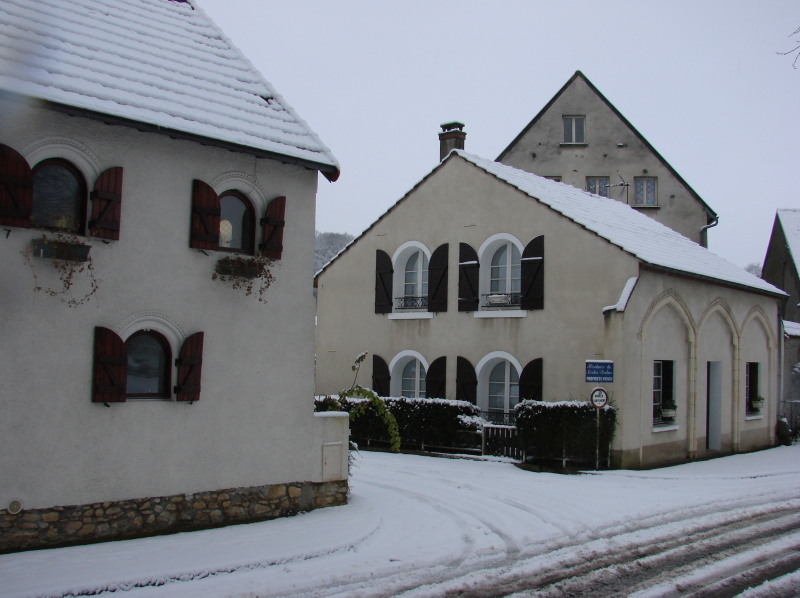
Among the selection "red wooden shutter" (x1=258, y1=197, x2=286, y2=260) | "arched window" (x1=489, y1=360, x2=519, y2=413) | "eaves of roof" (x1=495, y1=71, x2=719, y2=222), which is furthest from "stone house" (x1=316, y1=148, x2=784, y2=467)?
"red wooden shutter" (x1=258, y1=197, x2=286, y2=260)

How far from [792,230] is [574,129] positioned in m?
13.9

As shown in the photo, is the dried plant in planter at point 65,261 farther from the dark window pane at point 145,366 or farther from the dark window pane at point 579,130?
the dark window pane at point 579,130

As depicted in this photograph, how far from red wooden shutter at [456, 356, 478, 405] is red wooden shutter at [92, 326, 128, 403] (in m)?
11.9

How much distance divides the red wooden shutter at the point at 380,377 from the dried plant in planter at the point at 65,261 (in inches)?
528

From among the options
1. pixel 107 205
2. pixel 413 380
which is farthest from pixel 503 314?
pixel 107 205

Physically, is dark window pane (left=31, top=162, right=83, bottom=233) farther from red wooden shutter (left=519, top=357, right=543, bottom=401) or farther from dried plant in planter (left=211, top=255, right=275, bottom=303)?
red wooden shutter (left=519, top=357, right=543, bottom=401)

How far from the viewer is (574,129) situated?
A: 103ft

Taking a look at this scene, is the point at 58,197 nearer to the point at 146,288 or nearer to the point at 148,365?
the point at 146,288

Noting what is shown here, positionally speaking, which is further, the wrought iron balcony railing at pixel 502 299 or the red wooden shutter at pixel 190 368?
the wrought iron balcony railing at pixel 502 299

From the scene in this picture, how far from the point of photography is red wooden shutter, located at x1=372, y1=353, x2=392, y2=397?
2183 centimetres

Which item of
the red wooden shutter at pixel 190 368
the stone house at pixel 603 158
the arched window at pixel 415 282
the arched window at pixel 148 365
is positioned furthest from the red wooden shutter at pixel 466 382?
the stone house at pixel 603 158

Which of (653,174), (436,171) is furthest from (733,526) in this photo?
(653,174)

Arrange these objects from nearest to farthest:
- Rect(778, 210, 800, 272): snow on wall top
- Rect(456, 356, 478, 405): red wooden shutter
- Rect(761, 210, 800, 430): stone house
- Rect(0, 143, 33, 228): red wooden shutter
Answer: Rect(0, 143, 33, 228): red wooden shutter → Rect(456, 356, 478, 405): red wooden shutter → Rect(761, 210, 800, 430): stone house → Rect(778, 210, 800, 272): snow on wall top

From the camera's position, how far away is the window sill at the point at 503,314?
19.0 metres
